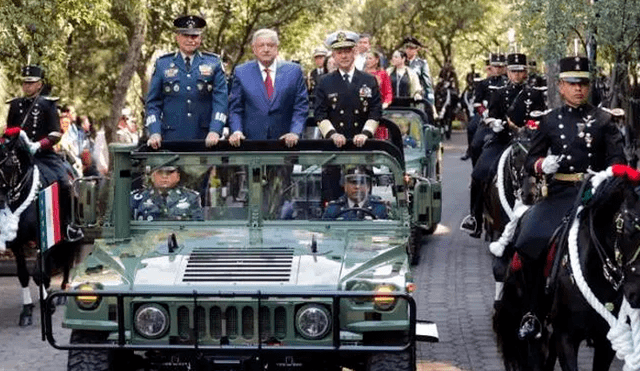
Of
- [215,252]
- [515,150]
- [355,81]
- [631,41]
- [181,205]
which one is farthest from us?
[631,41]

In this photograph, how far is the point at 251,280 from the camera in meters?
10.6

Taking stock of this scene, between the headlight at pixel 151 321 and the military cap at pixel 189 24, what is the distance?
14.2 feet

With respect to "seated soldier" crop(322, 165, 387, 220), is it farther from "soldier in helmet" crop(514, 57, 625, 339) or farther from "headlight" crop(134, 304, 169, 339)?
"headlight" crop(134, 304, 169, 339)

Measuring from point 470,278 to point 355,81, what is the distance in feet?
12.5

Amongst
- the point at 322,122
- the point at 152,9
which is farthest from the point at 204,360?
the point at 152,9

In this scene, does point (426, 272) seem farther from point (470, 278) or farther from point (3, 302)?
point (3, 302)

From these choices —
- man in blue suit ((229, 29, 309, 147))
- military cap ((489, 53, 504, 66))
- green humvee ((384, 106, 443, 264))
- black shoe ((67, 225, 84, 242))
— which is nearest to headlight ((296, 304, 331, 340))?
man in blue suit ((229, 29, 309, 147))

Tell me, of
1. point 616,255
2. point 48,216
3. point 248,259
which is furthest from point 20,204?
point 616,255

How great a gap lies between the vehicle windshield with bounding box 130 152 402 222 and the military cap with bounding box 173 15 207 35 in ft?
7.95

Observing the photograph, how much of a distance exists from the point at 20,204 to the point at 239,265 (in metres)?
6.02

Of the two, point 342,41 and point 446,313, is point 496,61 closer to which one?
point 446,313

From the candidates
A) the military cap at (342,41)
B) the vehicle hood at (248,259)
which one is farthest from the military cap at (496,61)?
A: the vehicle hood at (248,259)

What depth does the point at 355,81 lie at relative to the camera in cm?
1538

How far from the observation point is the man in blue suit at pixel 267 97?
554 inches
